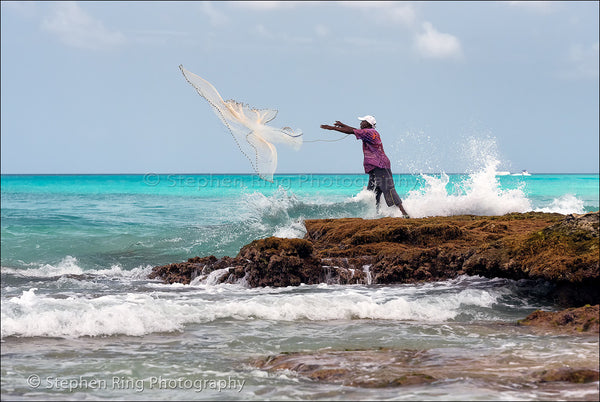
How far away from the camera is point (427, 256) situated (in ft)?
30.8

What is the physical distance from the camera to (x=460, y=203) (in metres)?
13.9

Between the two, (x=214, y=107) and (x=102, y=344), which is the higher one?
(x=214, y=107)

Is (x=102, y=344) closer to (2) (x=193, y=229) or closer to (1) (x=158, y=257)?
(1) (x=158, y=257)

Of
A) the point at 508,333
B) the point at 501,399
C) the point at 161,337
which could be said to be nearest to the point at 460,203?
the point at 508,333

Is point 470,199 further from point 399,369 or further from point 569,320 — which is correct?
point 399,369

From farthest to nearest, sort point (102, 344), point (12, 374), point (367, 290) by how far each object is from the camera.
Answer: point (367, 290)
point (102, 344)
point (12, 374)

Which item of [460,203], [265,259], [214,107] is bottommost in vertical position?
[265,259]

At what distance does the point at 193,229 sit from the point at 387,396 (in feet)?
48.7

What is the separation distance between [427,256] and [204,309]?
3.66 meters

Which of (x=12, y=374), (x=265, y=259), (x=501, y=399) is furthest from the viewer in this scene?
(x=265, y=259)

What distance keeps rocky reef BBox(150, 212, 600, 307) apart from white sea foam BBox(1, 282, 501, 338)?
0.60 m

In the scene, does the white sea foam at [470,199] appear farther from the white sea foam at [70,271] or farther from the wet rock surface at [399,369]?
the wet rock surface at [399,369]

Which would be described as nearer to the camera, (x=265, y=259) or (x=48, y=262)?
(x=265, y=259)

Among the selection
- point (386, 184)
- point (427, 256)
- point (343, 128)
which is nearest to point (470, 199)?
point (386, 184)
